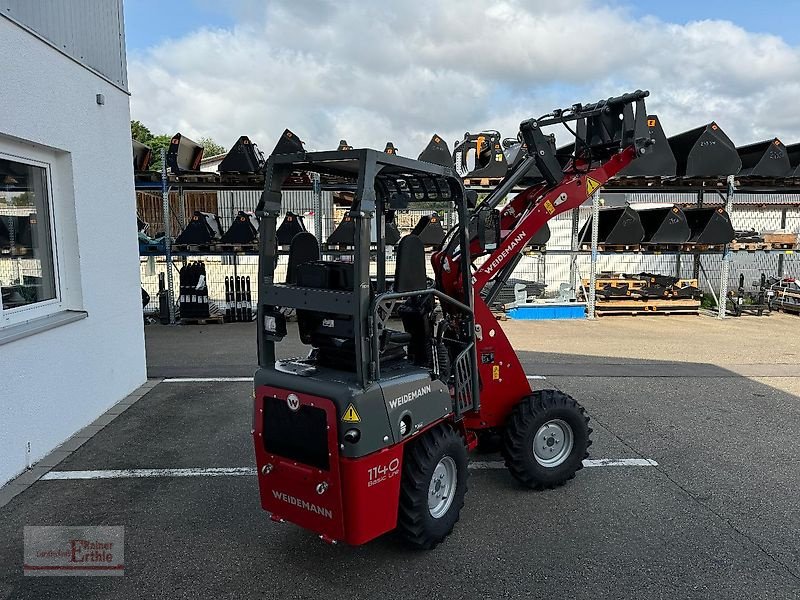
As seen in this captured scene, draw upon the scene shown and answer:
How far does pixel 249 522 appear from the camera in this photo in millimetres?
4094

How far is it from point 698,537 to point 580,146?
321 cm

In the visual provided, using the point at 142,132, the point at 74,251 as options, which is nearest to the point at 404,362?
the point at 74,251

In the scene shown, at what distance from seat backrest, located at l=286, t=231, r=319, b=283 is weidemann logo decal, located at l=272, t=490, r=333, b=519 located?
4.42 feet

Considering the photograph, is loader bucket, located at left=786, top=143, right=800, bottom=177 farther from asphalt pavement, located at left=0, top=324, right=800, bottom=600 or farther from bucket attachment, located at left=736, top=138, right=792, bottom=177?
asphalt pavement, located at left=0, top=324, right=800, bottom=600

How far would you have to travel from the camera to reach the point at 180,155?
41.0 ft

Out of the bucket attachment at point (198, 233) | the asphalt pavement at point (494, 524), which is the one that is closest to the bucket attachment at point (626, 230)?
the asphalt pavement at point (494, 524)

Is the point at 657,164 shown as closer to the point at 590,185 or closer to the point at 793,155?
the point at 793,155

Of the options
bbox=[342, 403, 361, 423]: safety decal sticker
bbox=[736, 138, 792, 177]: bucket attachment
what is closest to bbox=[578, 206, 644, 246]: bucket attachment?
bbox=[736, 138, 792, 177]: bucket attachment

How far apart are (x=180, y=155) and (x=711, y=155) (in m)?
11.5

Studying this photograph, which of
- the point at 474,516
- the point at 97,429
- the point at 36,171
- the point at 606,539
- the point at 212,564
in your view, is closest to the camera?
the point at 212,564

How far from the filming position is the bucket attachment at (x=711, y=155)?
12430 millimetres

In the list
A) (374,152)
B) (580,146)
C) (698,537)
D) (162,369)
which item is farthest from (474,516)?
(162,369)

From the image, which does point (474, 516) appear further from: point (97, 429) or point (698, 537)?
point (97, 429)

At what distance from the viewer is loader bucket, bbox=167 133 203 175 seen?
40.5 feet
